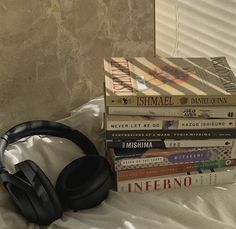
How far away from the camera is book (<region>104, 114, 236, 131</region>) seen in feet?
3.94

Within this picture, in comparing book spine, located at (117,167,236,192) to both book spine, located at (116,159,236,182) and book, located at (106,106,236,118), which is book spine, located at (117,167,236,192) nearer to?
book spine, located at (116,159,236,182)

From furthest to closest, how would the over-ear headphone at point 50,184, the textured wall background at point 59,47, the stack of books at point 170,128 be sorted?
the textured wall background at point 59,47 → the stack of books at point 170,128 → the over-ear headphone at point 50,184

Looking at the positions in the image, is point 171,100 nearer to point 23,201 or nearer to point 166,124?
point 166,124

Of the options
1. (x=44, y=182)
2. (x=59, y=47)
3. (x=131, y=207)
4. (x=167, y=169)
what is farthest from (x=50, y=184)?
(x=59, y=47)

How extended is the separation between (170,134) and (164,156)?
6 cm

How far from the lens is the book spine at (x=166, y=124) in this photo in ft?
3.94

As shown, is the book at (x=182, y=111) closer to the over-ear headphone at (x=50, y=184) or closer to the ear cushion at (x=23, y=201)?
the over-ear headphone at (x=50, y=184)

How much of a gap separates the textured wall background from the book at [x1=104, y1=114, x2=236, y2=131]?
0.32 metres

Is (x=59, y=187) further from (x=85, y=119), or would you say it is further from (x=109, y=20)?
(x=109, y=20)

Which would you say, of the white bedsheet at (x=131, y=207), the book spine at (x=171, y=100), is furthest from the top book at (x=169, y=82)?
the white bedsheet at (x=131, y=207)

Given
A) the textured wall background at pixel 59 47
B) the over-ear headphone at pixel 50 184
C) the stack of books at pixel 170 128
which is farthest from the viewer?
the textured wall background at pixel 59 47

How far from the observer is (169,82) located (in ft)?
4.07

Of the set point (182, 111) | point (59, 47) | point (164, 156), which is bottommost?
point (164, 156)

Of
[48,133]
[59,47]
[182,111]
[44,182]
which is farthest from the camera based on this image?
[59,47]
